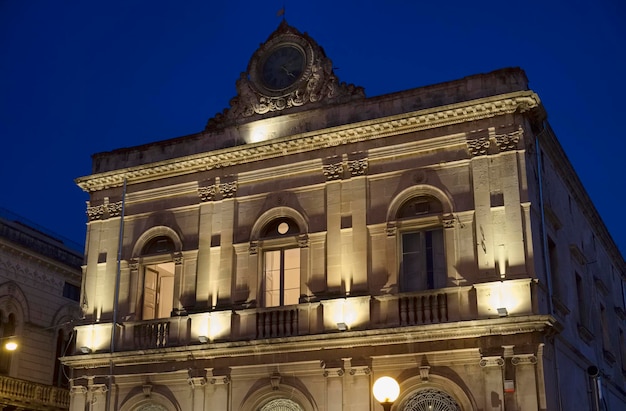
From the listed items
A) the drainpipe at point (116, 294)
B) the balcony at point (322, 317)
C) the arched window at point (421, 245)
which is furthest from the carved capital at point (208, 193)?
the arched window at point (421, 245)

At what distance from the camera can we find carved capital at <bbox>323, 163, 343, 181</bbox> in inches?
917

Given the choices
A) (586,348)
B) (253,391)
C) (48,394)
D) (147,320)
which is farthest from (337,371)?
(48,394)

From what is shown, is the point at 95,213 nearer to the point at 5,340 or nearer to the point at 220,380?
the point at 220,380

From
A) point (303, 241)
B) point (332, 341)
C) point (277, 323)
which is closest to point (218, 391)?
point (277, 323)

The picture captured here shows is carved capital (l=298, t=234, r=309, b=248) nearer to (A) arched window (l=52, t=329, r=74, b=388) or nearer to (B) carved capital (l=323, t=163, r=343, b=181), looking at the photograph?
(B) carved capital (l=323, t=163, r=343, b=181)

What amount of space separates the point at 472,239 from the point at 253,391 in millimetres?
7270

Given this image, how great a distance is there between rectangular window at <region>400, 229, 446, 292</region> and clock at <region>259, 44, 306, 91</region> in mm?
6623

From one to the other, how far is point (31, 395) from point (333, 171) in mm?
16193

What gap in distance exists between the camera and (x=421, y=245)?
22.0 m

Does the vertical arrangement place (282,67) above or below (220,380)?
above

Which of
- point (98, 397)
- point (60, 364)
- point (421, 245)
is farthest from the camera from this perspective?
point (60, 364)

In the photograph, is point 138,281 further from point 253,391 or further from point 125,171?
point 253,391

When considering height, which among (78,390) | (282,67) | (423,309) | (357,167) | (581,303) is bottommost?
(78,390)

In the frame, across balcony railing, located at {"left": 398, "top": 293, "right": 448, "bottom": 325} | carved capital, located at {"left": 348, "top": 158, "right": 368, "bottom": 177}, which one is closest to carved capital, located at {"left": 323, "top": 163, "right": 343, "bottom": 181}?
carved capital, located at {"left": 348, "top": 158, "right": 368, "bottom": 177}
